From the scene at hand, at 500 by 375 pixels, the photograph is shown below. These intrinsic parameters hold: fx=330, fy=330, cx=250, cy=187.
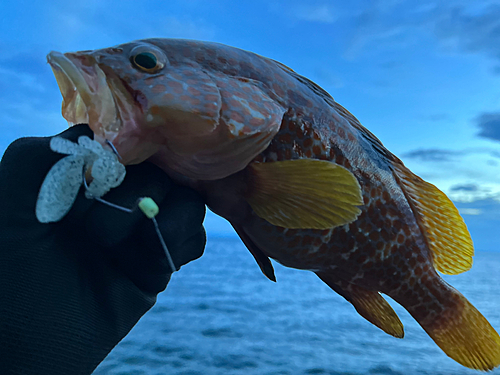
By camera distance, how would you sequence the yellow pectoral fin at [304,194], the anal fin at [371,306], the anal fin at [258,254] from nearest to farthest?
1. the yellow pectoral fin at [304,194]
2. the anal fin at [258,254]
3. the anal fin at [371,306]

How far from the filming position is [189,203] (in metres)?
1.65

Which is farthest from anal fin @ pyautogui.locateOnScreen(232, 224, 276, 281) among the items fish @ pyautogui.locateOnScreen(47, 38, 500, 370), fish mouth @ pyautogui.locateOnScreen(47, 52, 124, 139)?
fish mouth @ pyautogui.locateOnScreen(47, 52, 124, 139)

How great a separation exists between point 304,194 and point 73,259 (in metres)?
1.17

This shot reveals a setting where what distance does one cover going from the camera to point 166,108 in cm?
142

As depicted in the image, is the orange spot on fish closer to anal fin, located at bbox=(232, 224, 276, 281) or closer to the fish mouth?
the fish mouth

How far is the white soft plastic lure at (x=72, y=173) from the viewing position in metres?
1.30

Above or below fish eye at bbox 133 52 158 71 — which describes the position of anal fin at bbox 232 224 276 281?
below

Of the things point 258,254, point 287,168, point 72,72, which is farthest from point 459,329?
point 72,72

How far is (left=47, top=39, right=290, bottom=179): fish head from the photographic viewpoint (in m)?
1.39

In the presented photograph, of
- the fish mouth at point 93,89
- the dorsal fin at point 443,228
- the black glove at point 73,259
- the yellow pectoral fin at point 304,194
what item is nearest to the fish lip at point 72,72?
the fish mouth at point 93,89

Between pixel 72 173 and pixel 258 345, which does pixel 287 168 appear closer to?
pixel 72 173

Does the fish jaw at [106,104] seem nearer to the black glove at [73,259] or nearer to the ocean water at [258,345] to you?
the black glove at [73,259]

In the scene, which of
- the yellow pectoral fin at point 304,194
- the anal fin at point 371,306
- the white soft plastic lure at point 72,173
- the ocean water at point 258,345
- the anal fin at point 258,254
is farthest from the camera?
the ocean water at point 258,345

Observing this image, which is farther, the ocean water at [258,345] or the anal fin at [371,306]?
the ocean water at [258,345]
